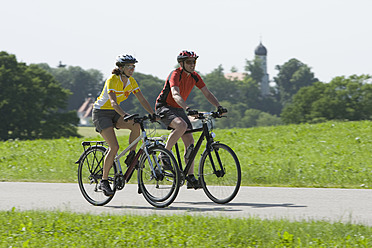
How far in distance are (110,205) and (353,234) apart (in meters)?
3.54

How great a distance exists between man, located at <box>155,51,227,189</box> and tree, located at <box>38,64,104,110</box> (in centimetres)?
12936

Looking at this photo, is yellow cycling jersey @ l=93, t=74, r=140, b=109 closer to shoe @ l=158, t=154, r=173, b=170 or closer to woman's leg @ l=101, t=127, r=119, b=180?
woman's leg @ l=101, t=127, r=119, b=180

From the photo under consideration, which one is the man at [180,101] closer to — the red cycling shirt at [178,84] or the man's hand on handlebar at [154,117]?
the red cycling shirt at [178,84]

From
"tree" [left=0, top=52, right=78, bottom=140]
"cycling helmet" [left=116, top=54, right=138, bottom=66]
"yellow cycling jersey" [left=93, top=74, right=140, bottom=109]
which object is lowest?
"yellow cycling jersey" [left=93, top=74, right=140, bottom=109]

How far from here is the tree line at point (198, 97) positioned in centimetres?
5775

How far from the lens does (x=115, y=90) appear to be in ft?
25.3

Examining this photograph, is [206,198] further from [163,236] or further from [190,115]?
[163,236]

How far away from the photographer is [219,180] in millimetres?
7828

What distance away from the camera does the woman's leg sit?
7.95m

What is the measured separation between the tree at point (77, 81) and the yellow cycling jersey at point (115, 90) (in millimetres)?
129469

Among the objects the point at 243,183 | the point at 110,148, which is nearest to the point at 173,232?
the point at 110,148

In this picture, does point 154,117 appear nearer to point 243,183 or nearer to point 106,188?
point 106,188

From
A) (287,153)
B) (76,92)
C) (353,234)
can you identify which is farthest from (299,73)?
(353,234)

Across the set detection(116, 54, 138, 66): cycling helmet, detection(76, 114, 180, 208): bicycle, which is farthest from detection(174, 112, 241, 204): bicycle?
detection(116, 54, 138, 66): cycling helmet
